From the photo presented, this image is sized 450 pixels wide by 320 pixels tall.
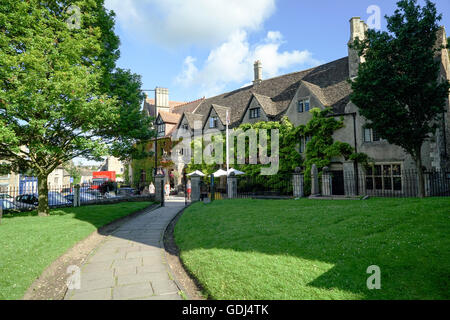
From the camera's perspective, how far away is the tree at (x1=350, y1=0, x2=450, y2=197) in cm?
1448

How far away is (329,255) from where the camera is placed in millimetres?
5852

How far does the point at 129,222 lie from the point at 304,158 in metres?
15.9

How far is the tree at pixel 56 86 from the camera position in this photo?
440 inches

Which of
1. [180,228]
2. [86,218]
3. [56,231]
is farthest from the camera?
[86,218]

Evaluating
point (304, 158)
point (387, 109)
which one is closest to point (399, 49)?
point (387, 109)

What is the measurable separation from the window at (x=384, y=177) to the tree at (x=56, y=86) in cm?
1753

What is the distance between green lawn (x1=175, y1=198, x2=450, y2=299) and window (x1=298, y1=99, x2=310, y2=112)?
53.5ft

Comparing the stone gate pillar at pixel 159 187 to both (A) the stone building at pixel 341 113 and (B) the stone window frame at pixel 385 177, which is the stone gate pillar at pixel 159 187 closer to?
(A) the stone building at pixel 341 113

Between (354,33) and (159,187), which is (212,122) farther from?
(354,33)

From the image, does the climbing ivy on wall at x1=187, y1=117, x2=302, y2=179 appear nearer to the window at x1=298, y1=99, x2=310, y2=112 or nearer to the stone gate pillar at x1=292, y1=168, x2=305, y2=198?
the window at x1=298, y1=99, x2=310, y2=112

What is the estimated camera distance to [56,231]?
32.8 ft

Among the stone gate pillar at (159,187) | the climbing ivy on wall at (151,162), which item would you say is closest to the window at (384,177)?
the stone gate pillar at (159,187)
